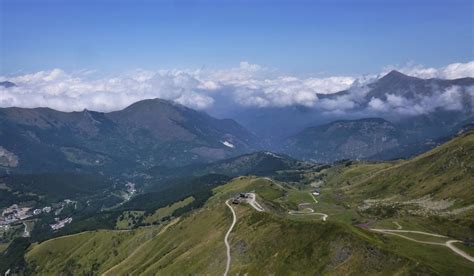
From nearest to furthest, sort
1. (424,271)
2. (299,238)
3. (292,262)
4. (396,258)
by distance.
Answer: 1. (424,271)
2. (396,258)
3. (292,262)
4. (299,238)

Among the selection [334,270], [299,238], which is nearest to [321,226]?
[299,238]

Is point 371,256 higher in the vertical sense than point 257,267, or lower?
higher

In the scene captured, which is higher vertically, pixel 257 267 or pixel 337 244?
pixel 337 244

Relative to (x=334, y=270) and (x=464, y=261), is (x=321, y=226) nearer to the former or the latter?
(x=334, y=270)

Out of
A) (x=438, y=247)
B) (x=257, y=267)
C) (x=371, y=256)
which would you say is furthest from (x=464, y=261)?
(x=257, y=267)

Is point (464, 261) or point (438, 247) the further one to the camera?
point (438, 247)

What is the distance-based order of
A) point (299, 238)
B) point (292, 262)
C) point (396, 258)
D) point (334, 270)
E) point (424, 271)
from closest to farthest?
point (424, 271) < point (396, 258) < point (334, 270) < point (292, 262) < point (299, 238)

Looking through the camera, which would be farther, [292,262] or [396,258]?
[292,262]

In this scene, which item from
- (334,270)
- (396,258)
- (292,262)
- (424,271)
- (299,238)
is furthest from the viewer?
(299,238)

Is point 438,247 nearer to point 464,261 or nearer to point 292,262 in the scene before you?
point 464,261
